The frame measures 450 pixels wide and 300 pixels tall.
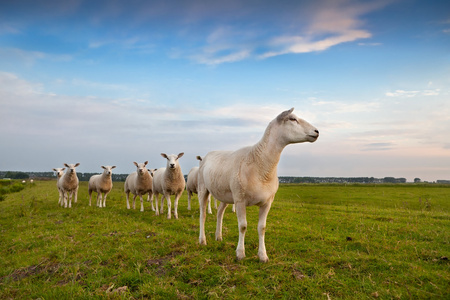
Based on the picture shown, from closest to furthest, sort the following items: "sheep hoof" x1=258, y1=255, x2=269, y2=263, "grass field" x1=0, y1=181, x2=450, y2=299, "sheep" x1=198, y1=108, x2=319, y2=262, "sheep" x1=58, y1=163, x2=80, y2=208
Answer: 1. "grass field" x1=0, y1=181, x2=450, y2=299
2. "sheep" x1=198, y1=108, x2=319, y2=262
3. "sheep hoof" x1=258, y1=255, x2=269, y2=263
4. "sheep" x1=58, y1=163, x2=80, y2=208

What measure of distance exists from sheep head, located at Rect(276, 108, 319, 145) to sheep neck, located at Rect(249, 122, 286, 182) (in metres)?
0.23

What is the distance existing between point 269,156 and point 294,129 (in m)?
0.94

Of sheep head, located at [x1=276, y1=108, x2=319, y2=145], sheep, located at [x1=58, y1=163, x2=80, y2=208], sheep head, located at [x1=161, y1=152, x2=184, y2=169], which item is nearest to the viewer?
sheep head, located at [x1=276, y1=108, x2=319, y2=145]

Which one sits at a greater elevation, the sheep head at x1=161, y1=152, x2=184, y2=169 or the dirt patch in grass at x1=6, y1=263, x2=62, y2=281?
the sheep head at x1=161, y1=152, x2=184, y2=169

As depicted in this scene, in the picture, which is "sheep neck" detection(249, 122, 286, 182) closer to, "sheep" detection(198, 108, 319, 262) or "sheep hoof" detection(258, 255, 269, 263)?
"sheep" detection(198, 108, 319, 262)

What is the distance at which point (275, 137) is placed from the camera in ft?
24.2

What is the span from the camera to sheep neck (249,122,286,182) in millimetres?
7355

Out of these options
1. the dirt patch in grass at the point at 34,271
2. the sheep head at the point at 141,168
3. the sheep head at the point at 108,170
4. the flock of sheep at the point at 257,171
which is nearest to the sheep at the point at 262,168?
the flock of sheep at the point at 257,171

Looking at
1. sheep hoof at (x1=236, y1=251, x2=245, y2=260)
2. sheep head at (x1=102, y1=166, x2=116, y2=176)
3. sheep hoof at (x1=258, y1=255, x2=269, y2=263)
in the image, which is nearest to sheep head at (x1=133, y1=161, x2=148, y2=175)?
sheep head at (x1=102, y1=166, x2=116, y2=176)

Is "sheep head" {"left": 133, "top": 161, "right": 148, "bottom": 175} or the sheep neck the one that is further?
"sheep head" {"left": 133, "top": 161, "right": 148, "bottom": 175}

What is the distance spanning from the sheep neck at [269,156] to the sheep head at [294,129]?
23cm

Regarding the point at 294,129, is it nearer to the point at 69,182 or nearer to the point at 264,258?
the point at 264,258

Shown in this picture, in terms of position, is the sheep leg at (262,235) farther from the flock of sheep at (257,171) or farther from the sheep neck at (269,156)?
the sheep neck at (269,156)

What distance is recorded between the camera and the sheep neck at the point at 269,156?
736 cm
